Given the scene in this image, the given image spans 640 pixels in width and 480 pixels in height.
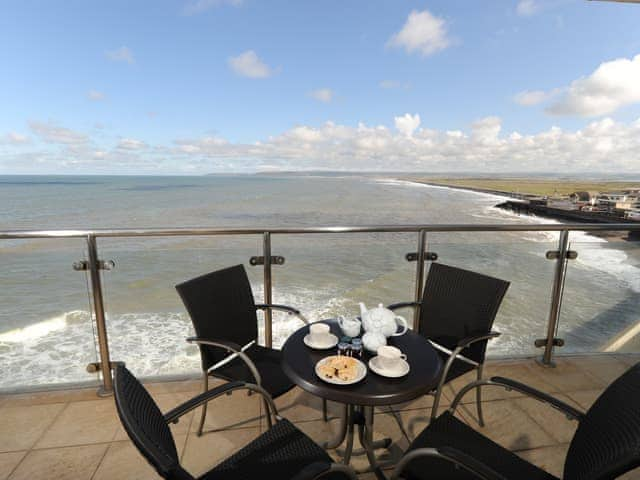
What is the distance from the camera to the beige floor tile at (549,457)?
1689 millimetres

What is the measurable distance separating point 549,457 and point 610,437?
1.22 m

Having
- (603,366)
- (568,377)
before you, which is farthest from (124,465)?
(603,366)

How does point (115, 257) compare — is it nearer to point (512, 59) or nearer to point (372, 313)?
point (372, 313)

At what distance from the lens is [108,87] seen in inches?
1441

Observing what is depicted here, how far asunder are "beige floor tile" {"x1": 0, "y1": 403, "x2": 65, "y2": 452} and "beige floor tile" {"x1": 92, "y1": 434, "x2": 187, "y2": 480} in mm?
519

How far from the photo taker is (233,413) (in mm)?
2092

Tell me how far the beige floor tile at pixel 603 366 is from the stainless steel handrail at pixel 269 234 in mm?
271

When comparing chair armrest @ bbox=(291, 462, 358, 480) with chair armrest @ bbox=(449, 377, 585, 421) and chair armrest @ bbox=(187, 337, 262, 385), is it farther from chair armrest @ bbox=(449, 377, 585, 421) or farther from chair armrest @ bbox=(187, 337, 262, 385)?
chair armrest @ bbox=(449, 377, 585, 421)

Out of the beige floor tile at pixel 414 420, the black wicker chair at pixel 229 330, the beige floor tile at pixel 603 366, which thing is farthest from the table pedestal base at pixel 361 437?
the beige floor tile at pixel 603 366

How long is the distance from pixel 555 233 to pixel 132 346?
3790mm

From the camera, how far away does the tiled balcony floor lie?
1.71 meters

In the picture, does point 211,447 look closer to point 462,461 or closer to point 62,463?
point 62,463

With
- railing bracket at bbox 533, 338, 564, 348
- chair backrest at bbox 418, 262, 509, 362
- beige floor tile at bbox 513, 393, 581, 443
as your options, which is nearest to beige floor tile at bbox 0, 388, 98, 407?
chair backrest at bbox 418, 262, 509, 362

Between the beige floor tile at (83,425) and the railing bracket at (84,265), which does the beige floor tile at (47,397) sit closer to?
the beige floor tile at (83,425)
